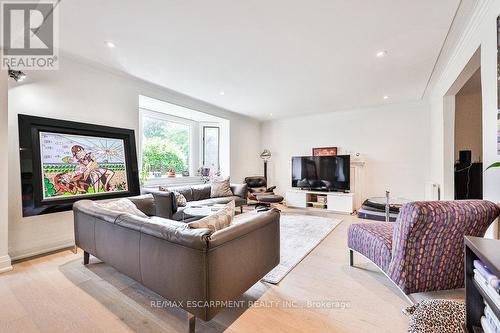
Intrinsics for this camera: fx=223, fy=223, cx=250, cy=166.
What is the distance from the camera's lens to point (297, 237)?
137 inches

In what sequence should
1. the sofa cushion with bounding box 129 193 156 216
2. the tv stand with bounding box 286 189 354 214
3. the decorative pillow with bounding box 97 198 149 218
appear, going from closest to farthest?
the decorative pillow with bounding box 97 198 149 218
the sofa cushion with bounding box 129 193 156 216
the tv stand with bounding box 286 189 354 214

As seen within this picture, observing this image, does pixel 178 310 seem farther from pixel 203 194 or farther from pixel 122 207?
pixel 203 194

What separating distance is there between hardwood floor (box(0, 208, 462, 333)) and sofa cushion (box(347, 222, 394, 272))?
0.27 metres

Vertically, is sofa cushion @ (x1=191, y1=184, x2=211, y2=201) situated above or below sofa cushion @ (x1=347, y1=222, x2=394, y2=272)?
above

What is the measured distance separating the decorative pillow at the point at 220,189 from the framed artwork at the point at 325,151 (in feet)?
8.84

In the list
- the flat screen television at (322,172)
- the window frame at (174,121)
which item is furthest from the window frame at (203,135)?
the flat screen television at (322,172)

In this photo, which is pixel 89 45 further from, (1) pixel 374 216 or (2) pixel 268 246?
(1) pixel 374 216

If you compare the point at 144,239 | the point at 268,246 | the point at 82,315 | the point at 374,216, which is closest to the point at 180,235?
the point at 144,239

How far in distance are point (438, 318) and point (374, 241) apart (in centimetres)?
80

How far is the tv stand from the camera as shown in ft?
17.0

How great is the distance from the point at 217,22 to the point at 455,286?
125 inches

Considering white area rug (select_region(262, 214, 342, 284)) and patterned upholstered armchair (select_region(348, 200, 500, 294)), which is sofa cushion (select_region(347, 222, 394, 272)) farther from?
white area rug (select_region(262, 214, 342, 284))

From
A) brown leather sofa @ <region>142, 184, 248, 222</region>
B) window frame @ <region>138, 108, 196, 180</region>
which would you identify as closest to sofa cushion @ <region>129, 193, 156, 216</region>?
brown leather sofa @ <region>142, 184, 248, 222</region>

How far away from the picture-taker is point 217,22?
2250mm
